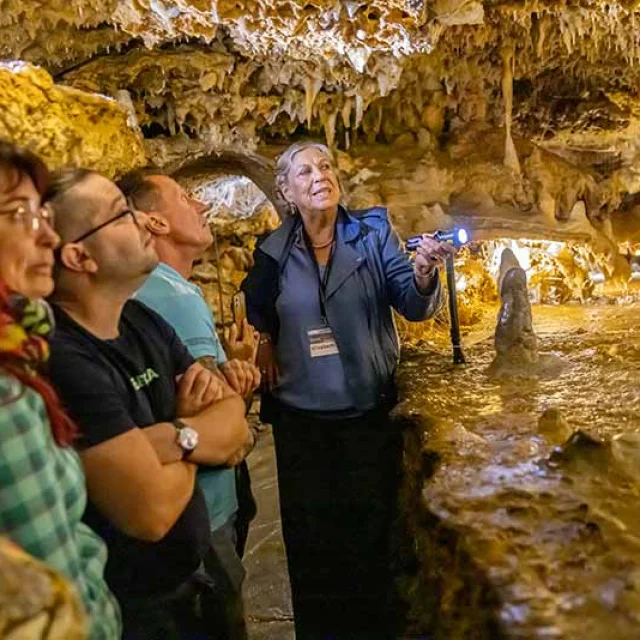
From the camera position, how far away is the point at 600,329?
4.25 m

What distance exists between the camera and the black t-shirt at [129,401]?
129cm

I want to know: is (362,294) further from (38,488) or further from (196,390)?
(38,488)

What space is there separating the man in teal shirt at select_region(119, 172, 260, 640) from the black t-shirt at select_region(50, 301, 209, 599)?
0.59 ft

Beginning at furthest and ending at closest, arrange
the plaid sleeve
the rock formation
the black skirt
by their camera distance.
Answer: the rock formation < the black skirt < the plaid sleeve

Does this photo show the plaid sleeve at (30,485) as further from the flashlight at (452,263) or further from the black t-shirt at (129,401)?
the flashlight at (452,263)

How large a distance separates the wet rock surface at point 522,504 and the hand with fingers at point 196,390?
62cm

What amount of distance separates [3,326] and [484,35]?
21.4 feet

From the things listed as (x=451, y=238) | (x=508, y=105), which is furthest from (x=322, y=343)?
(x=508, y=105)

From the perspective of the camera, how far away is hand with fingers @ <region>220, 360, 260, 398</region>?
187 cm

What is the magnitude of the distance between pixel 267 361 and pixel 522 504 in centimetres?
144

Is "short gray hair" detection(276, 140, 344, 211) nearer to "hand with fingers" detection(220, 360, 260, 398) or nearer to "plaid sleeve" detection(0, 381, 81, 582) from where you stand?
"hand with fingers" detection(220, 360, 260, 398)

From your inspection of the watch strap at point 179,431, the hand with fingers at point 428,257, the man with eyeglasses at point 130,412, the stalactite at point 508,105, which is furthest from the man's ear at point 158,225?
the stalactite at point 508,105

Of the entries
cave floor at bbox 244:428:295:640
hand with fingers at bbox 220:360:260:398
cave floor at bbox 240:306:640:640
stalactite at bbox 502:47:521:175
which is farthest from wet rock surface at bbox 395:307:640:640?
stalactite at bbox 502:47:521:175

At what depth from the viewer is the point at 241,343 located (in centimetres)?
238
